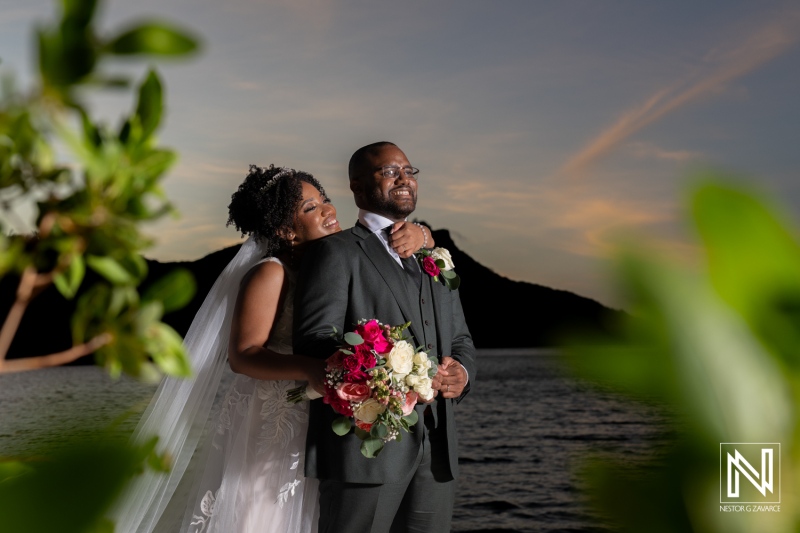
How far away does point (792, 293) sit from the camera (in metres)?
0.31

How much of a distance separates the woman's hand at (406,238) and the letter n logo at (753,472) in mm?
2757

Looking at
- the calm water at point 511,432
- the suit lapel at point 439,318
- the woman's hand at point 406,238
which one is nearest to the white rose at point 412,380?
the suit lapel at point 439,318

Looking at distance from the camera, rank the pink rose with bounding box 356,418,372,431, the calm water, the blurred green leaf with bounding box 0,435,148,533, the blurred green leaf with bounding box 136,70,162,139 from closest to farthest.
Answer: the blurred green leaf with bounding box 0,435,148,533, the blurred green leaf with bounding box 136,70,162,139, the pink rose with bounding box 356,418,372,431, the calm water

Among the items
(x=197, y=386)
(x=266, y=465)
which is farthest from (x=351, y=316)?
(x=197, y=386)

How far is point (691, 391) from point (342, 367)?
7.69 ft

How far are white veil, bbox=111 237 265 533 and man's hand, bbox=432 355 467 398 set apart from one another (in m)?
0.98

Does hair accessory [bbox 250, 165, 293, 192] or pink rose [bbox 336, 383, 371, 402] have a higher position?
hair accessory [bbox 250, 165, 293, 192]

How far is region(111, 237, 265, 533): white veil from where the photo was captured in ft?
11.2

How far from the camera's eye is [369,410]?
2.67m

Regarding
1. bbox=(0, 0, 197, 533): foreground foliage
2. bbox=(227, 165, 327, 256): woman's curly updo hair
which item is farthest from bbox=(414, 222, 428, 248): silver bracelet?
bbox=(0, 0, 197, 533): foreground foliage

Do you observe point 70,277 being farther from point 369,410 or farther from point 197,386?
point 197,386

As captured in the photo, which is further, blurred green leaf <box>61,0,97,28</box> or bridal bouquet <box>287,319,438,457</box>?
bridal bouquet <box>287,319,438,457</box>

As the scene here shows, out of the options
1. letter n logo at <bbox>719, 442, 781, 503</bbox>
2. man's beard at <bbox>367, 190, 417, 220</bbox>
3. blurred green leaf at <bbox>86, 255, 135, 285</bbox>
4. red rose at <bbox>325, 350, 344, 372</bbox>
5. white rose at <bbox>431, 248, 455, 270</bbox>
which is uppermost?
man's beard at <bbox>367, 190, 417, 220</bbox>

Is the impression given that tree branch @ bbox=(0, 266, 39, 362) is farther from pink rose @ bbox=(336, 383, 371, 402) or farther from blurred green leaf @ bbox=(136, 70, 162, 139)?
pink rose @ bbox=(336, 383, 371, 402)
